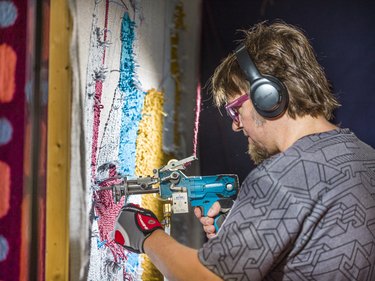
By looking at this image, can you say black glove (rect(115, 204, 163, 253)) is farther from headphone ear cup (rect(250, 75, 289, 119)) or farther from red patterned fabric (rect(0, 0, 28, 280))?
headphone ear cup (rect(250, 75, 289, 119))

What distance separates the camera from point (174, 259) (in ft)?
3.46

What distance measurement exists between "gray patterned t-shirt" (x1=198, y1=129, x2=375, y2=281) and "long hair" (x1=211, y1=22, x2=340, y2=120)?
5.0 inches

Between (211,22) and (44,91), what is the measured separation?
933mm

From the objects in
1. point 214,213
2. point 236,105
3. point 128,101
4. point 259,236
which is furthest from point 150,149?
point 259,236

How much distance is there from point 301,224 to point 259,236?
0.08 m

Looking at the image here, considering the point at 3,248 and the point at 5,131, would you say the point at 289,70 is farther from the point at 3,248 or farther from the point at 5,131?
the point at 3,248

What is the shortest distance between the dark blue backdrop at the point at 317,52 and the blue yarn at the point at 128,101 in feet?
1.27

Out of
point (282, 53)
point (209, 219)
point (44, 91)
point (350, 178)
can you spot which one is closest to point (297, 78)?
point (282, 53)

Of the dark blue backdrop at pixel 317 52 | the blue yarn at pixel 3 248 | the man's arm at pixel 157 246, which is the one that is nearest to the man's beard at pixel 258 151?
the man's arm at pixel 157 246

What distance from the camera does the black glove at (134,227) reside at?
1180 mm

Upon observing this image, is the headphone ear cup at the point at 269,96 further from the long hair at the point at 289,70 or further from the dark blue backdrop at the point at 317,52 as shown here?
the dark blue backdrop at the point at 317,52

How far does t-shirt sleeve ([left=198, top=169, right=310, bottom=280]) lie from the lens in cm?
94

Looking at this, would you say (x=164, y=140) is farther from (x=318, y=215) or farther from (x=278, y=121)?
(x=318, y=215)

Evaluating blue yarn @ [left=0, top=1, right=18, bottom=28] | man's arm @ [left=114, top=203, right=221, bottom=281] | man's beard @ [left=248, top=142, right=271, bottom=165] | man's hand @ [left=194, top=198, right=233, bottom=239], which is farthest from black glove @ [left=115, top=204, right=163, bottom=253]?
blue yarn @ [left=0, top=1, right=18, bottom=28]
